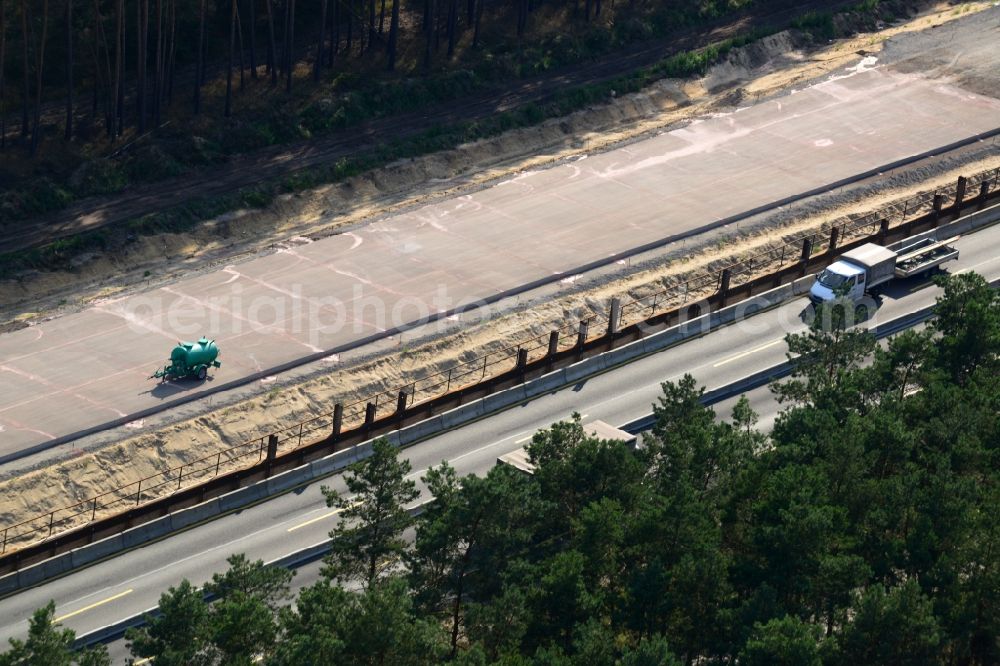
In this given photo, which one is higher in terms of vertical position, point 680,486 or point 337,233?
point 680,486

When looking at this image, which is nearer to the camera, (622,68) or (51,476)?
(51,476)

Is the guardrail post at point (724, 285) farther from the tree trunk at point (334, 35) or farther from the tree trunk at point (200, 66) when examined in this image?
the tree trunk at point (334, 35)

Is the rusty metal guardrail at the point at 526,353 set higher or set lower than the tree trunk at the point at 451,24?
lower

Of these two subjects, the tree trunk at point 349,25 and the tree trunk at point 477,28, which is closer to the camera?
the tree trunk at point 349,25

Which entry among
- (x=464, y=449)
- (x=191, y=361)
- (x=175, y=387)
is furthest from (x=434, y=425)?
(x=175, y=387)

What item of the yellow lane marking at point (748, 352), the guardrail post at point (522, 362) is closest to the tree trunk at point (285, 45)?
the guardrail post at point (522, 362)

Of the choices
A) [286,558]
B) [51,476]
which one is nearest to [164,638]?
[286,558]

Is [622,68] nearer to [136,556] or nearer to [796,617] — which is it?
[136,556]
